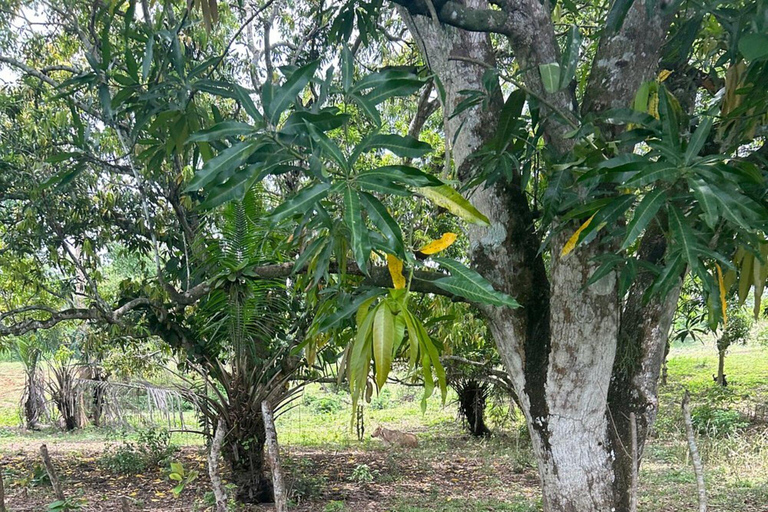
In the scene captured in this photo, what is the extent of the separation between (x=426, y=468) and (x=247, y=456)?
6.39 ft

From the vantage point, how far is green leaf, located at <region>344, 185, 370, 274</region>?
3.30 feet

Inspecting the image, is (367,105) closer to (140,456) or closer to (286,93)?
(286,93)

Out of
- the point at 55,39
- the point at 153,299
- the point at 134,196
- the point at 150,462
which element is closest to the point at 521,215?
the point at 153,299

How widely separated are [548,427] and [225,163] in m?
1.41

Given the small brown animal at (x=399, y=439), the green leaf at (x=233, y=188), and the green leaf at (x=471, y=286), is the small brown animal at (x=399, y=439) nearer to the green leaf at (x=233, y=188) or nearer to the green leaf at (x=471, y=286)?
the green leaf at (x=471, y=286)

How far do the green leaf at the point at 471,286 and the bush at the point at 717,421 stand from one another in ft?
17.4

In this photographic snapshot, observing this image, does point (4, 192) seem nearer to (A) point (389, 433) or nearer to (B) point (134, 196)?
(B) point (134, 196)


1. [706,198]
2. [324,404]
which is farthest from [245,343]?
[324,404]

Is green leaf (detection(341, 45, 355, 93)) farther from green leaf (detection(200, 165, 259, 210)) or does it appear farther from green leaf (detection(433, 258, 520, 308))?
green leaf (detection(433, 258, 520, 308))

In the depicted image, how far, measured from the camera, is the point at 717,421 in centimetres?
596

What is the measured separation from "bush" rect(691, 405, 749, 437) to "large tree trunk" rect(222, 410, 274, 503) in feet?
13.3

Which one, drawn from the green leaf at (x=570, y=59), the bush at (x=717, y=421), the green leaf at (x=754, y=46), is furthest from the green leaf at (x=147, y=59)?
the bush at (x=717, y=421)

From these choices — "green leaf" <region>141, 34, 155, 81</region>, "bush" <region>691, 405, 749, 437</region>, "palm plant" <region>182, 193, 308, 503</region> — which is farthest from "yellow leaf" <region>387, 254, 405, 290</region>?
"bush" <region>691, 405, 749, 437</region>

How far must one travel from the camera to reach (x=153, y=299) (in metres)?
3.39
